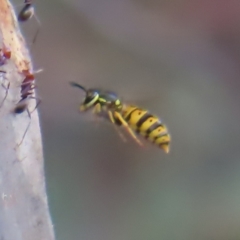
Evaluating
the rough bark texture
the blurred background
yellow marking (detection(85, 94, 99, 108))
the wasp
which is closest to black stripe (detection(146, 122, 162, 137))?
the wasp

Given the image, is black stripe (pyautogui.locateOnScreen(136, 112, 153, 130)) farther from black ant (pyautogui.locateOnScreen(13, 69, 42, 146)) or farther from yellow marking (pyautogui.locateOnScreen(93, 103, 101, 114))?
black ant (pyautogui.locateOnScreen(13, 69, 42, 146))

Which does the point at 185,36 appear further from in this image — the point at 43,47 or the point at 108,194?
the point at 108,194

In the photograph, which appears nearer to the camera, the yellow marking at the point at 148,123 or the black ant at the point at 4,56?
the black ant at the point at 4,56

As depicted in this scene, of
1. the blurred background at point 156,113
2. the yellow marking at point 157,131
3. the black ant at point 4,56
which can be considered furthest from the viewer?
the blurred background at point 156,113

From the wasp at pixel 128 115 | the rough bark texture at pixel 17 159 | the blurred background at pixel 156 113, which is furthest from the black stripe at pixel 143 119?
the blurred background at pixel 156 113

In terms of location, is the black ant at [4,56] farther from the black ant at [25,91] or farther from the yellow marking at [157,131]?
the yellow marking at [157,131]

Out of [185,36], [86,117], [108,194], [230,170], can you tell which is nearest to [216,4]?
[185,36]

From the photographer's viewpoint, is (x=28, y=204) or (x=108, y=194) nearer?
(x=28, y=204)

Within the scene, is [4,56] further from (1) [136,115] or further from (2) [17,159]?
(1) [136,115]
